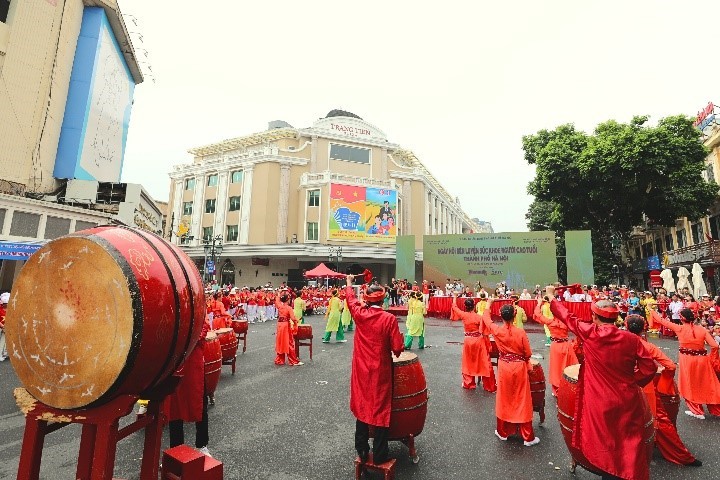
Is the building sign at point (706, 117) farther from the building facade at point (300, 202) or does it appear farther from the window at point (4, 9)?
the window at point (4, 9)

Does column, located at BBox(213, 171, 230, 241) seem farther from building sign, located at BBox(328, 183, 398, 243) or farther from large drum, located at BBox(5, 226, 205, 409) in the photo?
large drum, located at BBox(5, 226, 205, 409)

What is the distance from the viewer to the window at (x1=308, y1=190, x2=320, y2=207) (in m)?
33.0

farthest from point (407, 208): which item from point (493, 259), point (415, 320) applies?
point (415, 320)

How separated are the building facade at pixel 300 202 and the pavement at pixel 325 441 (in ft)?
77.8

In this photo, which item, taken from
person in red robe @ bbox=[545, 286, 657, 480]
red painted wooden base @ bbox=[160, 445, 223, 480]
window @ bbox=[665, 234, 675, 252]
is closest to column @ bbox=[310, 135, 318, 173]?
window @ bbox=[665, 234, 675, 252]

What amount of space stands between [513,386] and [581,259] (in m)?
18.3

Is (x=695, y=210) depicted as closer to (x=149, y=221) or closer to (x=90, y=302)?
(x=90, y=302)

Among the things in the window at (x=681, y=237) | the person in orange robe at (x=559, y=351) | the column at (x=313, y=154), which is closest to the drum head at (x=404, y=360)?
the person in orange robe at (x=559, y=351)

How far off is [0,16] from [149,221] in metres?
12.4

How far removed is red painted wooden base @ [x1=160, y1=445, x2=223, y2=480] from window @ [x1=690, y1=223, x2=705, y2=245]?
97.5 ft

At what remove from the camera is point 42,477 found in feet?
11.5

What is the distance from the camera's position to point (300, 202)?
1324 inches

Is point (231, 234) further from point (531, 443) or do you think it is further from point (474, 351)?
point (531, 443)

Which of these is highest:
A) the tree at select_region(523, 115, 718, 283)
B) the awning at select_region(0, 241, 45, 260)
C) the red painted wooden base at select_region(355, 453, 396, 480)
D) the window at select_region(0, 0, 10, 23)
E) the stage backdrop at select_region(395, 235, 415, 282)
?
the window at select_region(0, 0, 10, 23)
